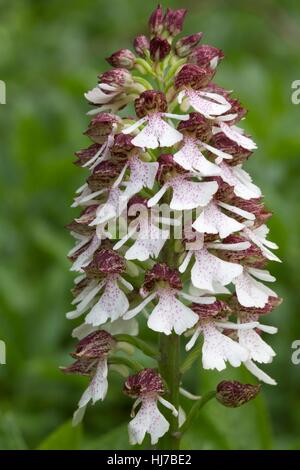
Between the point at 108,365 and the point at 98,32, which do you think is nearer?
the point at 108,365

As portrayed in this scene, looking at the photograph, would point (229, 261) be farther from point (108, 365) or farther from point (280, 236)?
point (280, 236)

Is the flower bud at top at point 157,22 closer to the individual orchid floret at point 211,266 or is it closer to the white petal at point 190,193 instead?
the white petal at point 190,193

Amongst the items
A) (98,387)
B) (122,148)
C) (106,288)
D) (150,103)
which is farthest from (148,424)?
(150,103)

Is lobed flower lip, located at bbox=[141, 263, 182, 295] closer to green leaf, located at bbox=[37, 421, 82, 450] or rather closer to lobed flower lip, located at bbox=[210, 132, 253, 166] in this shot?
lobed flower lip, located at bbox=[210, 132, 253, 166]

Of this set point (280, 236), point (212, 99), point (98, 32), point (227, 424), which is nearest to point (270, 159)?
point (280, 236)

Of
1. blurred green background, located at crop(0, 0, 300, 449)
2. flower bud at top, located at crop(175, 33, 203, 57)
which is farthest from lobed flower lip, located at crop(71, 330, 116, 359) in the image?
flower bud at top, located at crop(175, 33, 203, 57)

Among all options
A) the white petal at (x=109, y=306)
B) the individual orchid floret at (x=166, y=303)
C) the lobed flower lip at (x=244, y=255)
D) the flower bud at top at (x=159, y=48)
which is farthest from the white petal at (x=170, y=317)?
the flower bud at top at (x=159, y=48)

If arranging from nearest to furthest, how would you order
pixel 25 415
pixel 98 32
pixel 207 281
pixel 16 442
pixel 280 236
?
pixel 207 281 < pixel 16 442 < pixel 25 415 < pixel 280 236 < pixel 98 32

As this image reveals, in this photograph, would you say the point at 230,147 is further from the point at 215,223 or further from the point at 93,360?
the point at 93,360
